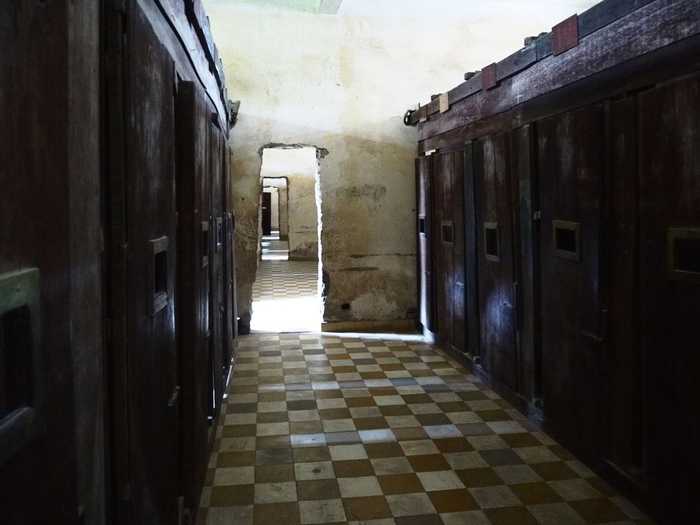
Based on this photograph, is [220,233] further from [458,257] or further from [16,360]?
[16,360]

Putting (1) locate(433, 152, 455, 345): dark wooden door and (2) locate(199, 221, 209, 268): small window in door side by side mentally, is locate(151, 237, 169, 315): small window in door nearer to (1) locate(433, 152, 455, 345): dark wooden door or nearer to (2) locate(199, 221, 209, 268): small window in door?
(2) locate(199, 221, 209, 268): small window in door

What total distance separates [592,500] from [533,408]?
3.80 feet

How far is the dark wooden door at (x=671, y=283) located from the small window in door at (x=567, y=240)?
1.96ft

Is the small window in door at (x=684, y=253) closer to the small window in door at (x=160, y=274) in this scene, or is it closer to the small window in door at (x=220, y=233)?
the small window in door at (x=160, y=274)

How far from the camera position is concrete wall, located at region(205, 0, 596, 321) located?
7.30 meters

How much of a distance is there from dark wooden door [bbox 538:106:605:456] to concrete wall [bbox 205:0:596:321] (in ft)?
12.0

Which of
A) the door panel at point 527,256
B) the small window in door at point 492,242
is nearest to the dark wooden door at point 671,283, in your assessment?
the door panel at point 527,256

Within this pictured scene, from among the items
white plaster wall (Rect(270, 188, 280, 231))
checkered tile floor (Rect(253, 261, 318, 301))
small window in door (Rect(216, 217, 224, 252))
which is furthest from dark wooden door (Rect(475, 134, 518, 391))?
white plaster wall (Rect(270, 188, 280, 231))

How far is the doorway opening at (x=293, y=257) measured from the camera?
8031 mm

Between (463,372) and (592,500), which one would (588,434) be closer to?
(592,500)

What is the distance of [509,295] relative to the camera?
15.4 feet

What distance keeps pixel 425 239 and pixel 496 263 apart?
82.9 inches

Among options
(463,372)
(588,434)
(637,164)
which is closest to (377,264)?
(463,372)

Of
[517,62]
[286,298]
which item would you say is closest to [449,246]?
[517,62]
